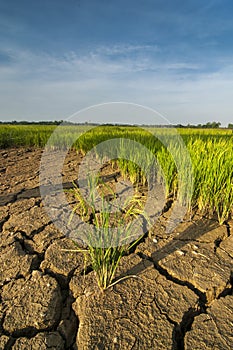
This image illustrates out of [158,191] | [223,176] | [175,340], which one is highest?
[223,176]

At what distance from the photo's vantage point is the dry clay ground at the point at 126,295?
0.93 meters

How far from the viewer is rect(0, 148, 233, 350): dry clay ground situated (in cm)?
93

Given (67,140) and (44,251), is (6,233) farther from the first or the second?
(67,140)

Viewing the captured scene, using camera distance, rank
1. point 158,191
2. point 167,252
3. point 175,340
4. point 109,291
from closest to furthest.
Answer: point 175,340
point 109,291
point 167,252
point 158,191

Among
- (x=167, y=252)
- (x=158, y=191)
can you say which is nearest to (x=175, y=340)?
(x=167, y=252)

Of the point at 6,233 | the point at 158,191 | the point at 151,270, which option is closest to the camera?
the point at 151,270

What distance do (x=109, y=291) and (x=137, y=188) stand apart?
54.2 inches

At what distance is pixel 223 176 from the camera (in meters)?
1.68

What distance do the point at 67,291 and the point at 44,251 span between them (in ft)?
1.22

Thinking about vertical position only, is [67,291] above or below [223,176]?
below

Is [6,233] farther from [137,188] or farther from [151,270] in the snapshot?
[137,188]

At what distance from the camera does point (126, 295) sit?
1.11 meters

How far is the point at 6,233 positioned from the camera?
5.47ft

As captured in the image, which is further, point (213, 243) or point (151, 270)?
point (213, 243)
